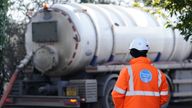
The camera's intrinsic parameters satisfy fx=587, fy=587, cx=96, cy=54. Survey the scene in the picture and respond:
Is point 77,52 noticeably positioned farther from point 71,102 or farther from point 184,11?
point 184,11

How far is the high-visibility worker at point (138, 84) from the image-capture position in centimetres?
637

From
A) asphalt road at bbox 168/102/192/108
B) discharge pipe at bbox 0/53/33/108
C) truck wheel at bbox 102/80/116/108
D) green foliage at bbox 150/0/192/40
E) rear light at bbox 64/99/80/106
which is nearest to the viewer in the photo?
green foliage at bbox 150/0/192/40

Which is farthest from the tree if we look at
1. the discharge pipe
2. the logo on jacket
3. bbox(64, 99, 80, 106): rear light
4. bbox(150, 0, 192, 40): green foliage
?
the logo on jacket

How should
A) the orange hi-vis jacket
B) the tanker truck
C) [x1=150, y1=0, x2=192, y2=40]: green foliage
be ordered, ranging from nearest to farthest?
1. the orange hi-vis jacket
2. [x1=150, y1=0, x2=192, y2=40]: green foliage
3. the tanker truck

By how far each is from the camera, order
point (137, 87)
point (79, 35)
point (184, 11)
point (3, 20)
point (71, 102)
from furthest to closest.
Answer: point (3, 20), point (79, 35), point (71, 102), point (184, 11), point (137, 87)

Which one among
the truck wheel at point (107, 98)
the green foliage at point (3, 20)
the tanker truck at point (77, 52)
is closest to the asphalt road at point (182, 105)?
the tanker truck at point (77, 52)

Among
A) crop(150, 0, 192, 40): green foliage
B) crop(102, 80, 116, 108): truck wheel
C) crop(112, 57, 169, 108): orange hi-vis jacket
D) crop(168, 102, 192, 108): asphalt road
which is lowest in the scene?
crop(168, 102, 192, 108): asphalt road

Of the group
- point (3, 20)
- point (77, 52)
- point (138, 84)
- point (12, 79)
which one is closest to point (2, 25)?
point (3, 20)

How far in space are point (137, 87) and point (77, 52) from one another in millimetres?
6223

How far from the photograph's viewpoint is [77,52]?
1252 centimetres

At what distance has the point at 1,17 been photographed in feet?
46.9

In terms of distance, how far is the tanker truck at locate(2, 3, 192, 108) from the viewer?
12.5 m

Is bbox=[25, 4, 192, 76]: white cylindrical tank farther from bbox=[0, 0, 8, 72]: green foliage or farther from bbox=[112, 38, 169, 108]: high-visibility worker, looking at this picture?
bbox=[112, 38, 169, 108]: high-visibility worker

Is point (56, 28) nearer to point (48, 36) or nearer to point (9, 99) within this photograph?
point (48, 36)
